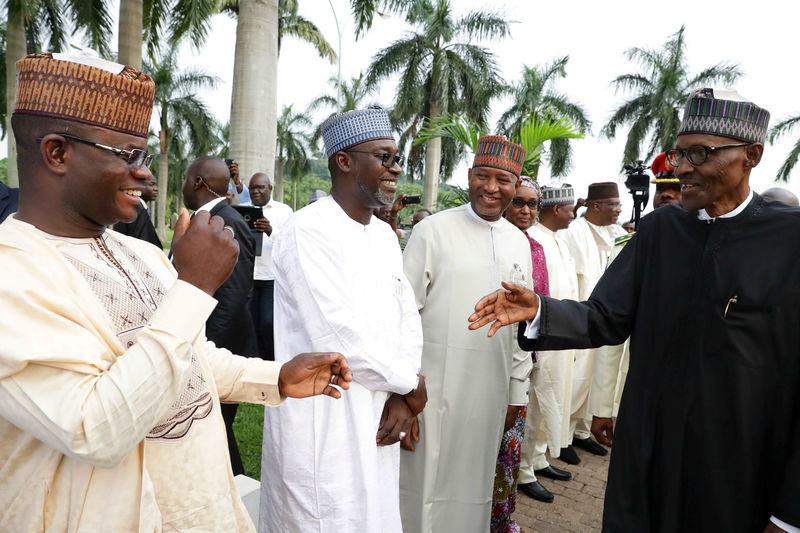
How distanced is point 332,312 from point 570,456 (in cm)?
383

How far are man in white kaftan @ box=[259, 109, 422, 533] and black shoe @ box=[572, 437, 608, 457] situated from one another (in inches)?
140

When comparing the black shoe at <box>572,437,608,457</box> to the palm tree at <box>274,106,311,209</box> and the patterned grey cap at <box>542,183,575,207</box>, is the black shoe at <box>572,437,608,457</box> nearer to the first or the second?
the patterned grey cap at <box>542,183,575,207</box>

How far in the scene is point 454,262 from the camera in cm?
320

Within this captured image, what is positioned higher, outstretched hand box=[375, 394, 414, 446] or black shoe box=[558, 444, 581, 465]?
outstretched hand box=[375, 394, 414, 446]

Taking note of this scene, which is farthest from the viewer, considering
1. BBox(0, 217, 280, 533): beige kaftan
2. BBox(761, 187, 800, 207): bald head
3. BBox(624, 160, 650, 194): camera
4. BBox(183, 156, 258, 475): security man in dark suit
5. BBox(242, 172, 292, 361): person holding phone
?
BBox(242, 172, 292, 361): person holding phone

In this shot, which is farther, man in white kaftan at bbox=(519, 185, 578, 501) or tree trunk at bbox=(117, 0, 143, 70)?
tree trunk at bbox=(117, 0, 143, 70)

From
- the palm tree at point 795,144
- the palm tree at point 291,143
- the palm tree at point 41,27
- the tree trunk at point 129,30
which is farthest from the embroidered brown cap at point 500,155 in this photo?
the palm tree at point 291,143

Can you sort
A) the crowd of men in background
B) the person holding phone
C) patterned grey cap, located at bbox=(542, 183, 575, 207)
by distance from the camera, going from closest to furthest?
the crowd of men in background
patterned grey cap, located at bbox=(542, 183, 575, 207)
the person holding phone

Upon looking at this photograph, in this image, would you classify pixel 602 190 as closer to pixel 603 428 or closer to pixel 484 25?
pixel 603 428

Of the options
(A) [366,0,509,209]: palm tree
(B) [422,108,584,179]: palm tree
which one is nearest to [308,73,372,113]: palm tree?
(A) [366,0,509,209]: palm tree

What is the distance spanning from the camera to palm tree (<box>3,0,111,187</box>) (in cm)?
1208

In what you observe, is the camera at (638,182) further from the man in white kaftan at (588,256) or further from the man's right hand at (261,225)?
the man's right hand at (261,225)

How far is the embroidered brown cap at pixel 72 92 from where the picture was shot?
1244mm

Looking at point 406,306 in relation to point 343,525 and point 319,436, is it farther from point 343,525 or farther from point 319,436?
point 343,525
